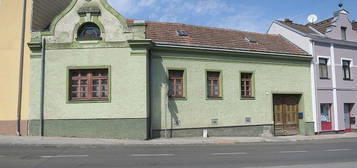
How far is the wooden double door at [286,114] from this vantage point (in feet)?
64.4

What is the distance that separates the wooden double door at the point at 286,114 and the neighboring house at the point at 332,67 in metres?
1.38

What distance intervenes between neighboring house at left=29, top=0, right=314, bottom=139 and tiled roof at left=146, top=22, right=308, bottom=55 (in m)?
0.08

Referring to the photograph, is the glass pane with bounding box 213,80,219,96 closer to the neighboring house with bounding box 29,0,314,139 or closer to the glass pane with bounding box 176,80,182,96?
the neighboring house with bounding box 29,0,314,139

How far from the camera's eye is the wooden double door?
1964cm

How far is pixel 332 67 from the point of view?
21.4 metres

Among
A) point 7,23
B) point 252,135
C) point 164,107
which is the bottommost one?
point 252,135

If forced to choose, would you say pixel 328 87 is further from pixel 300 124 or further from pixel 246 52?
pixel 246 52

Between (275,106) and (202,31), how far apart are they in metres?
7.24

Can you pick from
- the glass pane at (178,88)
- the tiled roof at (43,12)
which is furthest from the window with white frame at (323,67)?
the tiled roof at (43,12)

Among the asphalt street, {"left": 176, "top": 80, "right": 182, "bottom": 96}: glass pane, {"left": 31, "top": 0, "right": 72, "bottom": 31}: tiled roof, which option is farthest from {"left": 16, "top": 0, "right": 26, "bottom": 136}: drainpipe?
{"left": 176, "top": 80, "right": 182, "bottom": 96}: glass pane

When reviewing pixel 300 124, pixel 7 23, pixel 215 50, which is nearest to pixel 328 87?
pixel 300 124

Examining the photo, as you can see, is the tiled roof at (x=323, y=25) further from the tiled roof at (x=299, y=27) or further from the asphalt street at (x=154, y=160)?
the asphalt street at (x=154, y=160)

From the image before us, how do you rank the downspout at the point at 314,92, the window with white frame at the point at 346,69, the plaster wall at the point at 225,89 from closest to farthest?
the plaster wall at the point at 225,89, the downspout at the point at 314,92, the window with white frame at the point at 346,69

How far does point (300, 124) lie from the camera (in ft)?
66.4
